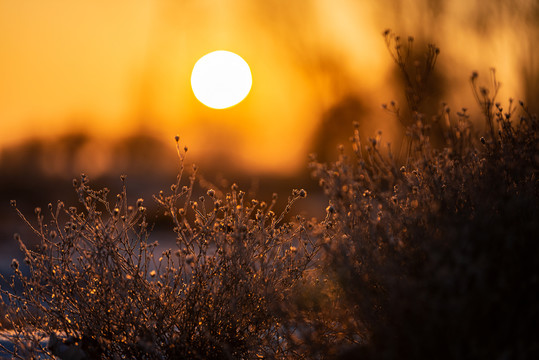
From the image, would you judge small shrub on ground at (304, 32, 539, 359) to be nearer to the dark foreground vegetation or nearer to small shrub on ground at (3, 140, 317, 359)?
the dark foreground vegetation

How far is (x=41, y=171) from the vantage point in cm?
1656

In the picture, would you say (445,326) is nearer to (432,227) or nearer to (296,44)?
(432,227)

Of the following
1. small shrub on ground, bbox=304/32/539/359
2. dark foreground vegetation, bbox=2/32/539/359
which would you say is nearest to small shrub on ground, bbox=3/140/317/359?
dark foreground vegetation, bbox=2/32/539/359

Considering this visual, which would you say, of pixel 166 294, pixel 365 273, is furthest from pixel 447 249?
pixel 166 294

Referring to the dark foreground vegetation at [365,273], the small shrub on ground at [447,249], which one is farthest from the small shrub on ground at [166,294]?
the small shrub on ground at [447,249]

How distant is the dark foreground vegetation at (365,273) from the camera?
2258 mm

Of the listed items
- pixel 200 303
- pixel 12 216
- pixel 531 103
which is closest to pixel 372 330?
pixel 200 303

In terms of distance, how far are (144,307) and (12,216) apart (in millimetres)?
11284

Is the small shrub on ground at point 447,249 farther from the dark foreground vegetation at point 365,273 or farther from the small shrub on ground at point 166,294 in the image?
the small shrub on ground at point 166,294

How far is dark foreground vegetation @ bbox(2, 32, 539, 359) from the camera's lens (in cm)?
226

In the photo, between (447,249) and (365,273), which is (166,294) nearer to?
(365,273)

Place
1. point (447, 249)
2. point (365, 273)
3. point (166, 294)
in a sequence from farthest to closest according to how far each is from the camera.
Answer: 1. point (166, 294)
2. point (365, 273)
3. point (447, 249)

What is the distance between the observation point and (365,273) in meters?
2.88

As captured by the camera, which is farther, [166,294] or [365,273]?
[166,294]
